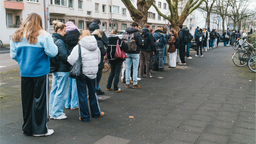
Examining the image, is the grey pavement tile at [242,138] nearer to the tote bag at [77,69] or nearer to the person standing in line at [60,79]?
the tote bag at [77,69]

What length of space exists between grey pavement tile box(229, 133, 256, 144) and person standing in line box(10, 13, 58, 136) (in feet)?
10.2

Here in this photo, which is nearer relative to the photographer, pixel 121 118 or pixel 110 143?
pixel 110 143

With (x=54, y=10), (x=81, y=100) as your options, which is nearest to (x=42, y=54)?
(x=81, y=100)

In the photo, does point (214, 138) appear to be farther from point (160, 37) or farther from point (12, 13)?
point (12, 13)

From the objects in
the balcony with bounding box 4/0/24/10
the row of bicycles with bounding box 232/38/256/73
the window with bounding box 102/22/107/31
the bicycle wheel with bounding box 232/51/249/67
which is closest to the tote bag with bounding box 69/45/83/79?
the row of bicycles with bounding box 232/38/256/73

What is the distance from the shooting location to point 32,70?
4.04 meters

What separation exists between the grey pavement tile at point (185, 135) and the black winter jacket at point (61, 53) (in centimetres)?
253

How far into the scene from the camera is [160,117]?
17.1 feet

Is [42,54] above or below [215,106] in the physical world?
above

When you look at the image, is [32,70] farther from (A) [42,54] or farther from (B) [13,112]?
(B) [13,112]

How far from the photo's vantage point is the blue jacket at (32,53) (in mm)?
3961

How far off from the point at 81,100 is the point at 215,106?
3.26 meters

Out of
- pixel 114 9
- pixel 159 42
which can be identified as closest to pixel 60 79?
pixel 159 42

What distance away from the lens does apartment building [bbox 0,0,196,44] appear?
34.4 metres
